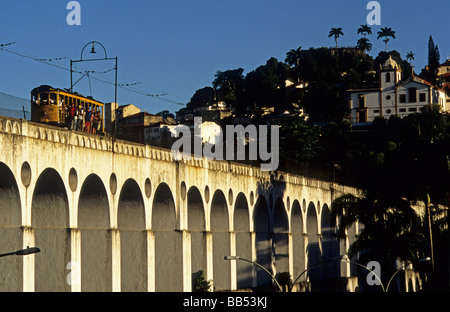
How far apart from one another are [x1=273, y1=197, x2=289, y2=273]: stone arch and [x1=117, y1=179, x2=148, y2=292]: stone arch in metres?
27.4

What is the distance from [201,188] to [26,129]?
72.1 feet

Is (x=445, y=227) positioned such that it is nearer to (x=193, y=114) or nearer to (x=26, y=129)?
(x=26, y=129)

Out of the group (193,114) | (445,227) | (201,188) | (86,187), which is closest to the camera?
(86,187)

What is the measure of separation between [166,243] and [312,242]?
34.8 meters

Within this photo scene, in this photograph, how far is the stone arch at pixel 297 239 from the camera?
81375 millimetres

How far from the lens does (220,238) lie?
6450 centimetres

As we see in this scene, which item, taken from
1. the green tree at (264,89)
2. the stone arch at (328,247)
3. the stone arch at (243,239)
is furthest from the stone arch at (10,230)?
A: the green tree at (264,89)

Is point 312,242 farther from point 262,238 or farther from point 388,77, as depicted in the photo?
point 388,77

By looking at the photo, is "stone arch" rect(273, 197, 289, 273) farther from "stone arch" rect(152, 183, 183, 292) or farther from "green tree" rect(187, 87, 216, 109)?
"green tree" rect(187, 87, 216, 109)

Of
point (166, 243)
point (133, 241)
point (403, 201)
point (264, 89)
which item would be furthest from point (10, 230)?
point (264, 89)

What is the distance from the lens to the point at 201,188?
5966cm

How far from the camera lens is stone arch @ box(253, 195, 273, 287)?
7206cm
